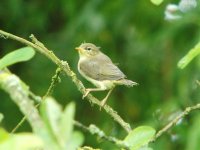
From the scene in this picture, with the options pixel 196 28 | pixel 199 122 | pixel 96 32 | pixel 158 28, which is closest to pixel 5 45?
pixel 96 32

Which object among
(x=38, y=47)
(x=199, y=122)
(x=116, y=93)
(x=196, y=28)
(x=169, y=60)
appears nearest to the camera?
(x=38, y=47)

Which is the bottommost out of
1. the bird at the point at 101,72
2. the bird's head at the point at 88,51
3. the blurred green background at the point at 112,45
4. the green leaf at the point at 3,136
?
the green leaf at the point at 3,136

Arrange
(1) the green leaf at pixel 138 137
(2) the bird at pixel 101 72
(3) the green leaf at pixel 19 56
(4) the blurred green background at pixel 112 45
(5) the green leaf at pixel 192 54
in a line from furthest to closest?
1. (4) the blurred green background at pixel 112 45
2. (2) the bird at pixel 101 72
3. (5) the green leaf at pixel 192 54
4. (1) the green leaf at pixel 138 137
5. (3) the green leaf at pixel 19 56

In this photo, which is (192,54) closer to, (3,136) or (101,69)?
(3,136)

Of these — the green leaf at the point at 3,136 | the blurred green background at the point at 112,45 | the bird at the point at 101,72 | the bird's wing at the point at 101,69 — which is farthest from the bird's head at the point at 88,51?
the green leaf at the point at 3,136

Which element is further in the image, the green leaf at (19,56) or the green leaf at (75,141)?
the green leaf at (19,56)

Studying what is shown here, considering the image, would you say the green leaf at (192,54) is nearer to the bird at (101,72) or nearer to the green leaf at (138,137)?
the green leaf at (138,137)

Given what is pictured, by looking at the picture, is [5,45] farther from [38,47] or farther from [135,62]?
[38,47]
